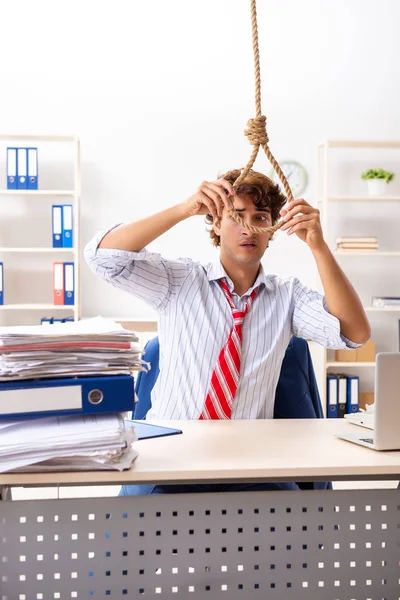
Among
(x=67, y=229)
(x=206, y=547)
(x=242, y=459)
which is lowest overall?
(x=206, y=547)

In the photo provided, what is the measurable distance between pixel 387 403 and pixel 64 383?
2.24ft

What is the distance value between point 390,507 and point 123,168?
3677 mm

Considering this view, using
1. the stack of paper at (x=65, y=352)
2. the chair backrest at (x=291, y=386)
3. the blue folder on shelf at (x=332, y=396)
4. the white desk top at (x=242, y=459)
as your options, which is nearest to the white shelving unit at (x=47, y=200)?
the blue folder on shelf at (x=332, y=396)

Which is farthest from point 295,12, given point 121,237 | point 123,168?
point 121,237

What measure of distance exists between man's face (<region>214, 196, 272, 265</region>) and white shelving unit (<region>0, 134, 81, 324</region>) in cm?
249

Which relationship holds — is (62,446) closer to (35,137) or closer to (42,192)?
(42,192)

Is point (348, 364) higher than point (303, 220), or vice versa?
point (303, 220)

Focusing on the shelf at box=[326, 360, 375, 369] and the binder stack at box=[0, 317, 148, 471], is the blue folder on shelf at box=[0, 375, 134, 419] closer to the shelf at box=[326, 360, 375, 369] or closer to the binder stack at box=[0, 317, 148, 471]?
the binder stack at box=[0, 317, 148, 471]

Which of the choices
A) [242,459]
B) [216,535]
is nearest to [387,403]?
[242,459]

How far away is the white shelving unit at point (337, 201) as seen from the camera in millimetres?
4480

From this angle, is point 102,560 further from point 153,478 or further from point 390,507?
point 390,507

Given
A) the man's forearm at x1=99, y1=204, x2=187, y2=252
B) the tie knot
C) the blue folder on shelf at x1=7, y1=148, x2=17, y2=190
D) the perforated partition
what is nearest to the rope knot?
the man's forearm at x1=99, y1=204, x2=187, y2=252

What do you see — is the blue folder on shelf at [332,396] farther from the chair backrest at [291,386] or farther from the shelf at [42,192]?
the chair backrest at [291,386]

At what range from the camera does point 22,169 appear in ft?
14.4
